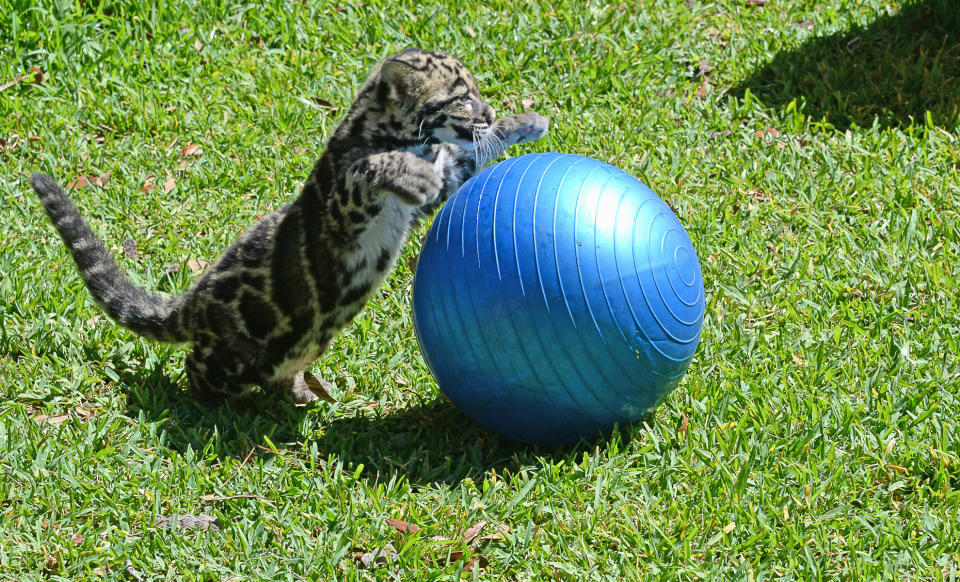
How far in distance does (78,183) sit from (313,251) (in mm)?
2884

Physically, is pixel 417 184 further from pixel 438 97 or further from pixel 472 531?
pixel 472 531

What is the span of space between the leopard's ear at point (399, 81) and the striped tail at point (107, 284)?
156 centimetres

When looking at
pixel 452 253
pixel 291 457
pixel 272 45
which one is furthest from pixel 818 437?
pixel 272 45

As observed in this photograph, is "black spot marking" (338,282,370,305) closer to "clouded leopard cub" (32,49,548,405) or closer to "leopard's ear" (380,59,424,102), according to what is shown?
"clouded leopard cub" (32,49,548,405)

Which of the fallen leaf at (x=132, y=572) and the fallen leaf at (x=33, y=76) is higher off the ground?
the fallen leaf at (x=33, y=76)

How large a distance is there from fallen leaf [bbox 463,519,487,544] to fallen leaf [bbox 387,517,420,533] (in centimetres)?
22

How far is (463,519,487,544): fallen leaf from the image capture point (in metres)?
4.98

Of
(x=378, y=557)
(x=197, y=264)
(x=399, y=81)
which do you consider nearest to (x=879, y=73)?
(x=399, y=81)

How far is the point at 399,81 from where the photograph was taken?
5.71m

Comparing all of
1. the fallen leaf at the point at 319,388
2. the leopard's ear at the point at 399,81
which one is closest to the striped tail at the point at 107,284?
the fallen leaf at the point at 319,388

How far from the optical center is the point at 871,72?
334 inches

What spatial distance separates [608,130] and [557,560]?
3.97m

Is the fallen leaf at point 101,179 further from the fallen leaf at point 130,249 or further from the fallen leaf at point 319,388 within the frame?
the fallen leaf at point 319,388

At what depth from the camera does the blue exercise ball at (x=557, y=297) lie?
16.2ft
